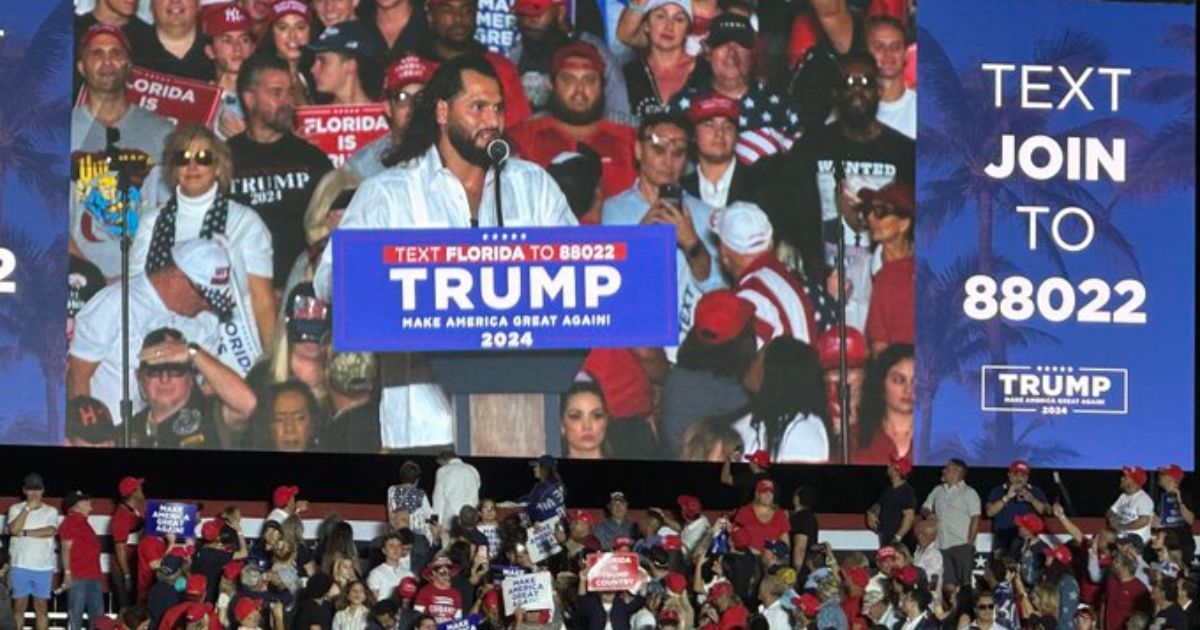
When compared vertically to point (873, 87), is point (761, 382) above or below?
below

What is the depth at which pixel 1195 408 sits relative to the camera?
3122cm

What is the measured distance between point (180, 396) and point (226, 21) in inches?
121

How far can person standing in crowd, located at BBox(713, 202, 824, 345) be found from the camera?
100 feet

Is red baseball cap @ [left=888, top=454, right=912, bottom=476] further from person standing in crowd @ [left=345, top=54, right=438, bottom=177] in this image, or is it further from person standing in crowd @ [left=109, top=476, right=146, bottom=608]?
person standing in crowd @ [left=109, top=476, right=146, bottom=608]

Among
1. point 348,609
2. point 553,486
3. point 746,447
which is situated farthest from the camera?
point 746,447

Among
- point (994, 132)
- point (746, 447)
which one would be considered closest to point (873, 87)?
point (994, 132)

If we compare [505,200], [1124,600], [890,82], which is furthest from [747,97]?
[1124,600]

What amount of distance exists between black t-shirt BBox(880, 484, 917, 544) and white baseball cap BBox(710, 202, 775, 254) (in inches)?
99.8

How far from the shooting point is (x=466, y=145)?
30.4m

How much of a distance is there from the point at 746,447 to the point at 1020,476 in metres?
2.35

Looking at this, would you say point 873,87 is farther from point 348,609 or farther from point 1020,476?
point 348,609

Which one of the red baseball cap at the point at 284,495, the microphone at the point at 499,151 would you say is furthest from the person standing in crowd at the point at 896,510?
the red baseball cap at the point at 284,495

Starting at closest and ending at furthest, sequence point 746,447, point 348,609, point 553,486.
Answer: point 348,609
point 553,486
point 746,447

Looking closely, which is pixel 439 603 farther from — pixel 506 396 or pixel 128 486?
pixel 506 396
